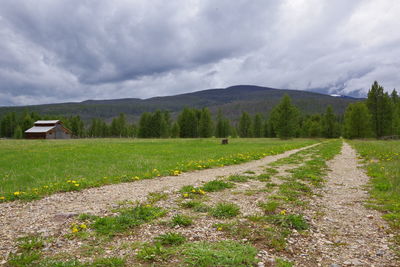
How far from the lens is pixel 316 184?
10188 mm

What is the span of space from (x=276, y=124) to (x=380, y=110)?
95.1 feet

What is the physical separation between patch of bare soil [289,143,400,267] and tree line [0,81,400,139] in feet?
233

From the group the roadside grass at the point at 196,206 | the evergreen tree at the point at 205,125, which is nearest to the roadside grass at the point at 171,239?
the roadside grass at the point at 196,206

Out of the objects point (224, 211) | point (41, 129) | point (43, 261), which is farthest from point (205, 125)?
point (43, 261)

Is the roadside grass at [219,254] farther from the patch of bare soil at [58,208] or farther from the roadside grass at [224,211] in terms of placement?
the patch of bare soil at [58,208]

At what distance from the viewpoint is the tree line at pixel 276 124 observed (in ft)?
219

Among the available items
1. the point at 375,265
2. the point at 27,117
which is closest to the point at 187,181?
the point at 375,265

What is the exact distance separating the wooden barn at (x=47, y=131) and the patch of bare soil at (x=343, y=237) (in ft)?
325

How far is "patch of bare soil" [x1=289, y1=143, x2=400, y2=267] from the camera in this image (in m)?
4.14

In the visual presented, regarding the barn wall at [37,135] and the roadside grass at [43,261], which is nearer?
the roadside grass at [43,261]

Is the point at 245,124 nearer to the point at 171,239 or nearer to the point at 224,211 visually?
the point at 224,211

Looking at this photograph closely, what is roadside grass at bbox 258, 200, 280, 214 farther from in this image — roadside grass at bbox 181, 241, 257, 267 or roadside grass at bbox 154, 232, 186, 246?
roadside grass at bbox 154, 232, 186, 246

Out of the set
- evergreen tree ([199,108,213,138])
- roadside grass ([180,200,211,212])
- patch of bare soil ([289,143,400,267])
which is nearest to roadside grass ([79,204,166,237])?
roadside grass ([180,200,211,212])

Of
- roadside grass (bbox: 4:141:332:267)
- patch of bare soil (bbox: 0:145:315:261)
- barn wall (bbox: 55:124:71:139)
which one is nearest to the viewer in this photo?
roadside grass (bbox: 4:141:332:267)
